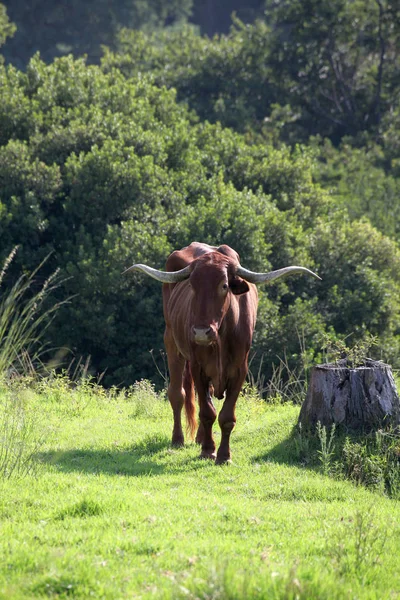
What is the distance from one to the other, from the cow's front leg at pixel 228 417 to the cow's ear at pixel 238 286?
73cm

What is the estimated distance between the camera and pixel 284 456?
30.6 feet

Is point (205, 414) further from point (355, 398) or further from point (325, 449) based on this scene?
point (355, 398)

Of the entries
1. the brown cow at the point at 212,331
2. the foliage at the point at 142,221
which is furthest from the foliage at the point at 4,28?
the brown cow at the point at 212,331

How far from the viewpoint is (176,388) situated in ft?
33.0

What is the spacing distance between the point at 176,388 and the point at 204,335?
1634mm

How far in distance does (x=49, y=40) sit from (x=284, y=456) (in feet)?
153

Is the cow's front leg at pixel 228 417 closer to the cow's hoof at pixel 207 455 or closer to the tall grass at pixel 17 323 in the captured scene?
the cow's hoof at pixel 207 455

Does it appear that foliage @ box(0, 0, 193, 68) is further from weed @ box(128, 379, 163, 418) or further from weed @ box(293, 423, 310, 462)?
weed @ box(293, 423, 310, 462)

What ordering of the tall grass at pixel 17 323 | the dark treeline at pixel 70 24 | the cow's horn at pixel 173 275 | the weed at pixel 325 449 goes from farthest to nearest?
1. the dark treeline at pixel 70 24
2. the cow's horn at pixel 173 275
3. the tall grass at pixel 17 323
4. the weed at pixel 325 449

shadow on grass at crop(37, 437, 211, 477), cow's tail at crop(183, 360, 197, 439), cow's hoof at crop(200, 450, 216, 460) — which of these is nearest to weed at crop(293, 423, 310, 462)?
cow's hoof at crop(200, 450, 216, 460)

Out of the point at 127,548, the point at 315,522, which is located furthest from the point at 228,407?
the point at 127,548

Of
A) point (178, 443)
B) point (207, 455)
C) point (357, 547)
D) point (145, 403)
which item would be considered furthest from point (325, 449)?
point (145, 403)

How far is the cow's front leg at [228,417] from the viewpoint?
8.98m

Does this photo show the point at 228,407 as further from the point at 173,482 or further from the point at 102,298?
the point at 102,298
